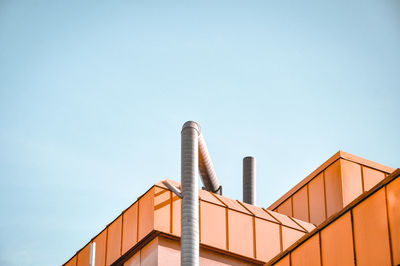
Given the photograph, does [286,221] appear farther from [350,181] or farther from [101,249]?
[101,249]

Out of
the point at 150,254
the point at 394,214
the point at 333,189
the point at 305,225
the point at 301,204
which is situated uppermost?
the point at 301,204

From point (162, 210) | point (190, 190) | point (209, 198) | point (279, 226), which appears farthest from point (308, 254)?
point (279, 226)

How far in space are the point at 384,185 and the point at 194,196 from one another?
15413mm

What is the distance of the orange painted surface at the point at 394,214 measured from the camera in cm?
2231

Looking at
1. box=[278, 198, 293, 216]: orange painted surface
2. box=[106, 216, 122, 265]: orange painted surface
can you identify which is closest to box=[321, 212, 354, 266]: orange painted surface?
box=[106, 216, 122, 265]: orange painted surface

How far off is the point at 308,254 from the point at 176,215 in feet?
43.0

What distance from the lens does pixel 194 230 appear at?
3644 cm

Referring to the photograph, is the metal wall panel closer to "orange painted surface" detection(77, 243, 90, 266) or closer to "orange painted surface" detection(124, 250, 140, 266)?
"orange painted surface" detection(77, 243, 90, 266)

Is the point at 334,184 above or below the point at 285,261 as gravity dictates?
above

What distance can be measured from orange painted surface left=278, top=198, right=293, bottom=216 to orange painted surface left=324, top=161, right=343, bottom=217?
146 inches

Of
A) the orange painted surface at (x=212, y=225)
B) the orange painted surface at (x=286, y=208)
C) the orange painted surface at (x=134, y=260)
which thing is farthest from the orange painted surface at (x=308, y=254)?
the orange painted surface at (x=286, y=208)

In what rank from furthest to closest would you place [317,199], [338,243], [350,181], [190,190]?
[317,199] < [350,181] < [190,190] < [338,243]

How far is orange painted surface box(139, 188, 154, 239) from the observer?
125 feet

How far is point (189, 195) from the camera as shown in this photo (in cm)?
3759
